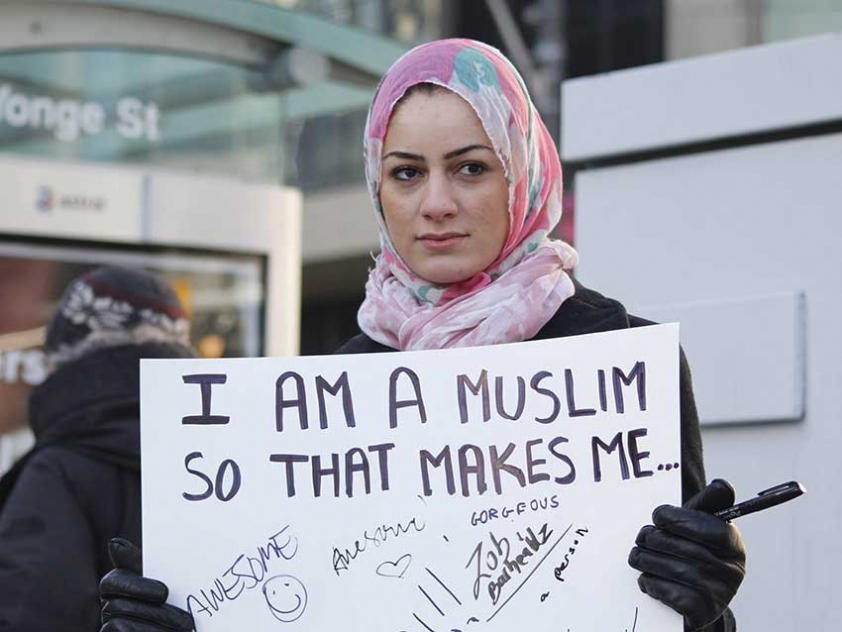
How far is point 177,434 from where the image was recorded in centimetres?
224

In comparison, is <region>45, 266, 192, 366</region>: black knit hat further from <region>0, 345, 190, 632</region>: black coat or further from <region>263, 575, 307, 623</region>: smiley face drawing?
<region>263, 575, 307, 623</region>: smiley face drawing

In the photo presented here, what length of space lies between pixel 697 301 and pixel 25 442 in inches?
170

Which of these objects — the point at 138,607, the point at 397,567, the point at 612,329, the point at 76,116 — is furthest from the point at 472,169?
the point at 76,116

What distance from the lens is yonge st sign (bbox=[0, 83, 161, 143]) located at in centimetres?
716

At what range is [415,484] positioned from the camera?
6.99 ft

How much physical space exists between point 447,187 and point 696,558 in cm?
65

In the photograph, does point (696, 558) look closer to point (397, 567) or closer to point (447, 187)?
point (397, 567)

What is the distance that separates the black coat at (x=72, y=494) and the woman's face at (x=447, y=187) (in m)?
1.33

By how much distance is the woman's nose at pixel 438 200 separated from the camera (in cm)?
222

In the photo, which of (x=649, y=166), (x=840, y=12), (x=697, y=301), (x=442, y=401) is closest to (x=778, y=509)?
(x=697, y=301)

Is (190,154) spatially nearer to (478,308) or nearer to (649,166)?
(649,166)

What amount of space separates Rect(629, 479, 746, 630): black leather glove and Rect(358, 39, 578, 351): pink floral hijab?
42 centimetres

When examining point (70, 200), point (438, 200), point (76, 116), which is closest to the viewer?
point (438, 200)

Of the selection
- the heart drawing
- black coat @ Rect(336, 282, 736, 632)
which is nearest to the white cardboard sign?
the heart drawing
